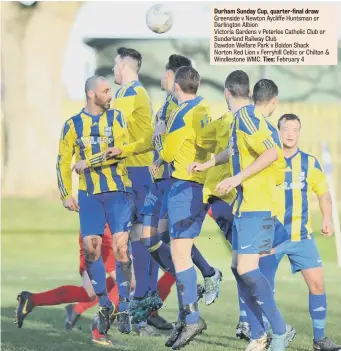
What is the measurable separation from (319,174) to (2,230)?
1264cm

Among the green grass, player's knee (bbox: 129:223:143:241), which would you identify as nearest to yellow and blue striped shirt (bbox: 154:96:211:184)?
player's knee (bbox: 129:223:143:241)

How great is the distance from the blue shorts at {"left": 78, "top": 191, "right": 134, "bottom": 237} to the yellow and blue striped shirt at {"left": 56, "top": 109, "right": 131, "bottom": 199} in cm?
6

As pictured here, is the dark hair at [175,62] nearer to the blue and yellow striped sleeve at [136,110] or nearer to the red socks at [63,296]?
the blue and yellow striped sleeve at [136,110]

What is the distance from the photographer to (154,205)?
9906 millimetres

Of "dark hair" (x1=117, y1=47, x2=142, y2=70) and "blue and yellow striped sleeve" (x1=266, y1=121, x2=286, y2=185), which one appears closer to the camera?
"blue and yellow striped sleeve" (x1=266, y1=121, x2=286, y2=185)

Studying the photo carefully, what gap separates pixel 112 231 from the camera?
388 inches

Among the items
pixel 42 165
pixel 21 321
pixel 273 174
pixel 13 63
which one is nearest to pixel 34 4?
pixel 13 63

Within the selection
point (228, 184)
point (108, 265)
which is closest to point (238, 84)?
Result: point (228, 184)

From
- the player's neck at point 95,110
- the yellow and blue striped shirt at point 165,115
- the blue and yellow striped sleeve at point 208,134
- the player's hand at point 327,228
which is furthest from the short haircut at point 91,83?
the player's hand at point 327,228

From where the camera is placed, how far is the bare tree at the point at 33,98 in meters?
20.1

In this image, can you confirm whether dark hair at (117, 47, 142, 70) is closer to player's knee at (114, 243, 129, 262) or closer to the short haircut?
the short haircut

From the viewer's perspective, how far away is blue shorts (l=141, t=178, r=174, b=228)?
9.74 m

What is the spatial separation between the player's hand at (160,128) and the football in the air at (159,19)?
5.44 feet

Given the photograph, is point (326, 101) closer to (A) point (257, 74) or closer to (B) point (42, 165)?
(A) point (257, 74)
